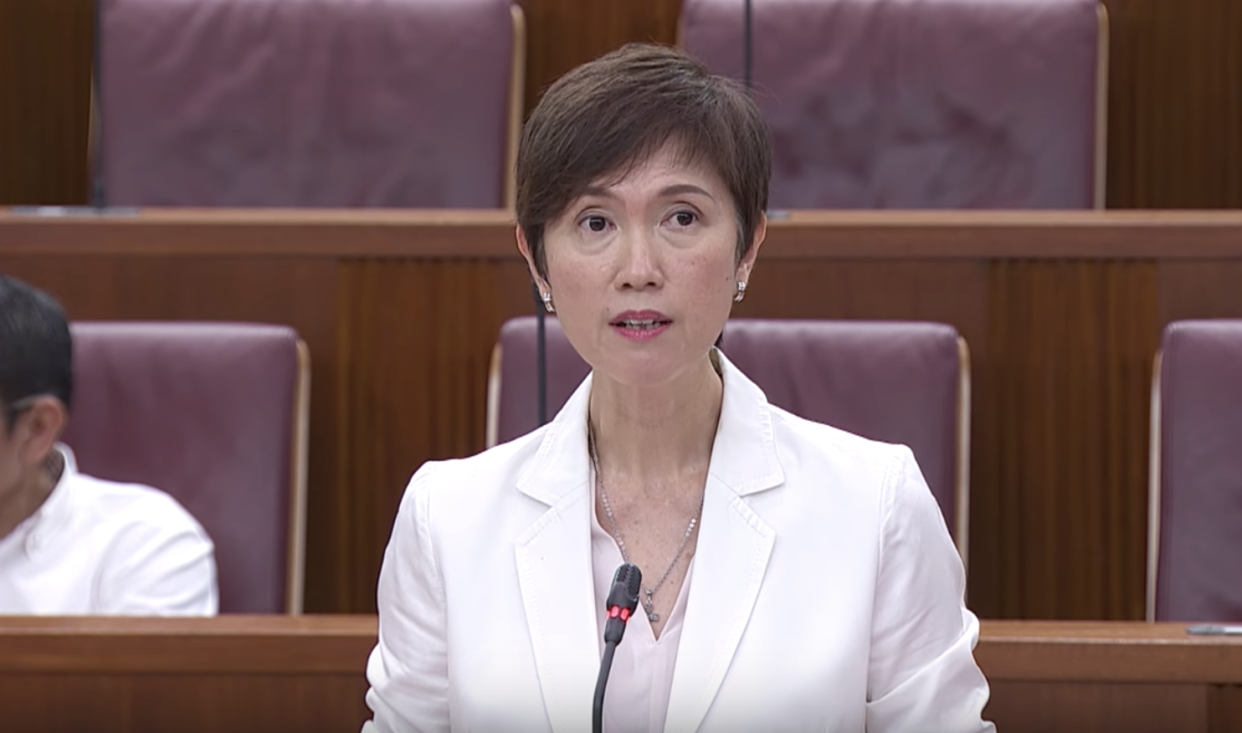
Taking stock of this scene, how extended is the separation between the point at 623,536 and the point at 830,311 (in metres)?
0.27

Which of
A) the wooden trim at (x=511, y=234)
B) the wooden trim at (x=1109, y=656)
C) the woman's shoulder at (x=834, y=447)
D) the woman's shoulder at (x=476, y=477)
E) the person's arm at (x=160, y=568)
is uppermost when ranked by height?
the wooden trim at (x=511, y=234)

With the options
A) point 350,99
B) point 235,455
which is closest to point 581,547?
point 235,455

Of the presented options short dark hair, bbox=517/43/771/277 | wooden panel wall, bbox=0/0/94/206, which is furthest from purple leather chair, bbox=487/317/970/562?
wooden panel wall, bbox=0/0/94/206

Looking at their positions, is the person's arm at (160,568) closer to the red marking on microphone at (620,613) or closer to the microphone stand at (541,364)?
the microphone stand at (541,364)

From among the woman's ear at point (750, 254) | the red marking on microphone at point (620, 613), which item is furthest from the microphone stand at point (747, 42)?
the red marking on microphone at point (620, 613)

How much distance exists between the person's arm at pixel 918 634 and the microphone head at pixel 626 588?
0.27 ft

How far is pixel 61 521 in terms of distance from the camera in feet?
2.18

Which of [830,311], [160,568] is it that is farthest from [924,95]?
[160,568]

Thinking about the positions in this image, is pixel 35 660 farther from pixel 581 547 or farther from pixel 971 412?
pixel 971 412

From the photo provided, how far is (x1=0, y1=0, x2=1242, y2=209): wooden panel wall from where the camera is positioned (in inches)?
35.3

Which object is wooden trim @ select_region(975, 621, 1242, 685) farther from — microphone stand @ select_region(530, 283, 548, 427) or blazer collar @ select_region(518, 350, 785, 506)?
microphone stand @ select_region(530, 283, 548, 427)

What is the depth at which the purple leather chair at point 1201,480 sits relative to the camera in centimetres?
62

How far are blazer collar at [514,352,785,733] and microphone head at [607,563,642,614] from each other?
54mm

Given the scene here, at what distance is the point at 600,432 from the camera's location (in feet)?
1.50
